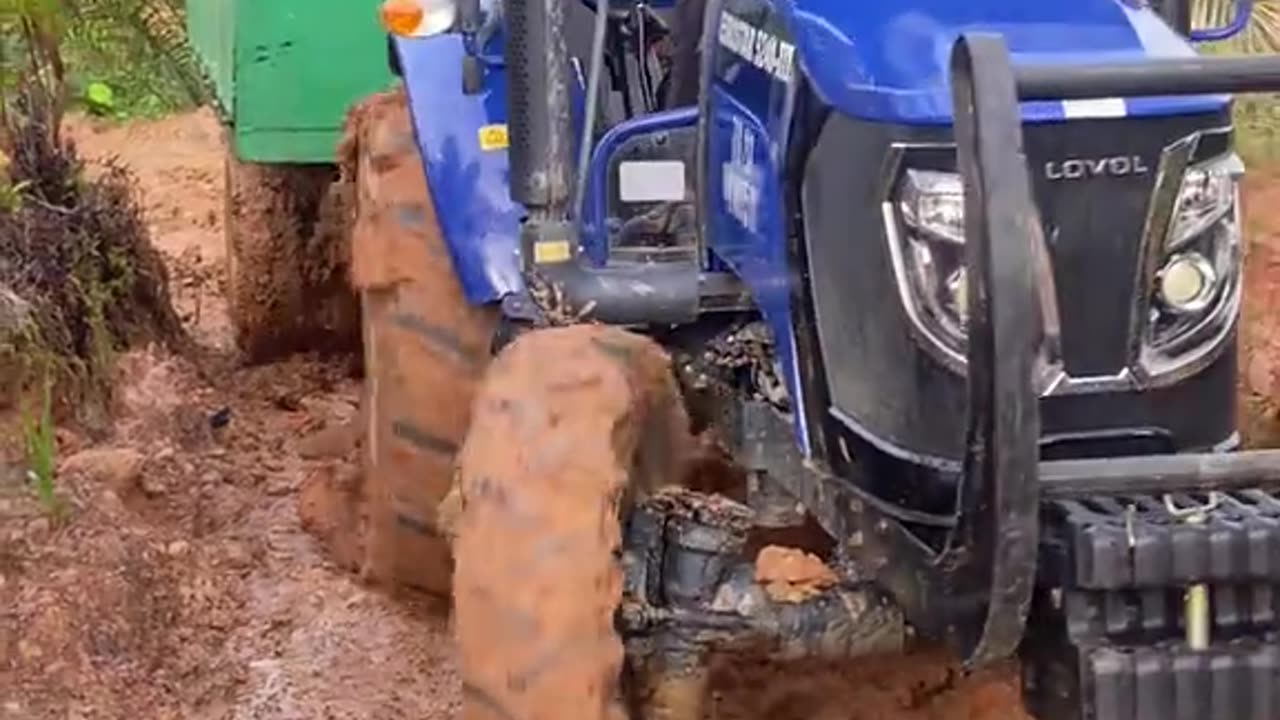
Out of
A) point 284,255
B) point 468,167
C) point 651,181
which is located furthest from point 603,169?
point 284,255

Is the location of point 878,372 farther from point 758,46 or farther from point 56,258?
point 56,258

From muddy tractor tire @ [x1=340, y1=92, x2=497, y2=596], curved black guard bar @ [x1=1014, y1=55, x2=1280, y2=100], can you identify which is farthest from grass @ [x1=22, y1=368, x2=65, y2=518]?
curved black guard bar @ [x1=1014, y1=55, x2=1280, y2=100]

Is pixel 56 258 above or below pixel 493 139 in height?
below

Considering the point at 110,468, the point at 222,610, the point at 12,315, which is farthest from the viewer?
the point at 12,315

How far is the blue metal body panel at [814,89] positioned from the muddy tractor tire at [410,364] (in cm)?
17

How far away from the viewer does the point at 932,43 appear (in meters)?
3.35

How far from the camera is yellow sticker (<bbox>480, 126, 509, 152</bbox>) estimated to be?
4.58m

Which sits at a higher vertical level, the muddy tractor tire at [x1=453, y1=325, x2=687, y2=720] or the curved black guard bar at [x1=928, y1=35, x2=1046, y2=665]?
the curved black guard bar at [x1=928, y1=35, x2=1046, y2=665]

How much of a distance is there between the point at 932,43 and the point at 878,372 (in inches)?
18.7

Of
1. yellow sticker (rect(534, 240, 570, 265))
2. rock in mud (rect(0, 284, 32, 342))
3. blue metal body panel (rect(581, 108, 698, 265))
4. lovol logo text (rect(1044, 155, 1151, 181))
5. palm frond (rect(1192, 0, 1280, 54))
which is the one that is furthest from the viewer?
palm frond (rect(1192, 0, 1280, 54))

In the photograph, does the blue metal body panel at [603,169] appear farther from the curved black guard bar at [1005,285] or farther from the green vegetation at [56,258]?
the green vegetation at [56,258]

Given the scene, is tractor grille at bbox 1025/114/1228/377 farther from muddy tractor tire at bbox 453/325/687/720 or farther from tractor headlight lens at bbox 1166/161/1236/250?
muddy tractor tire at bbox 453/325/687/720

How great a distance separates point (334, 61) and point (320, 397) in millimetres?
951

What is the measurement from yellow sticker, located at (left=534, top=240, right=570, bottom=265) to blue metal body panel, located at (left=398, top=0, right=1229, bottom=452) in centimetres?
20
